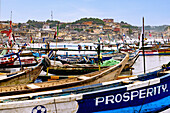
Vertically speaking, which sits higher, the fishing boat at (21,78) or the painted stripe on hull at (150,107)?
the fishing boat at (21,78)

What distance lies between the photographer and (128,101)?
24.7ft

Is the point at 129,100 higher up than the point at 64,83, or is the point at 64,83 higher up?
the point at 64,83

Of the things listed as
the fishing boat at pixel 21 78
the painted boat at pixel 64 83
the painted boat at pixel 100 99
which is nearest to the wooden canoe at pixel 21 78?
the fishing boat at pixel 21 78

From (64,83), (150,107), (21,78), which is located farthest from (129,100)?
(21,78)

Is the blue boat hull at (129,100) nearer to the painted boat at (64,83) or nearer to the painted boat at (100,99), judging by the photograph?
the painted boat at (100,99)

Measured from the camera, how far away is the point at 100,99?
7012mm

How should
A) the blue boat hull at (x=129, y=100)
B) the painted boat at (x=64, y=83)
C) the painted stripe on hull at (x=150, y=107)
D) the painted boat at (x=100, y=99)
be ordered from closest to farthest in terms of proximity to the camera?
the painted boat at (x=100, y=99)
the blue boat hull at (x=129, y=100)
the painted boat at (x=64, y=83)
the painted stripe on hull at (x=150, y=107)

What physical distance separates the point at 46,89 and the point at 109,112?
234 cm

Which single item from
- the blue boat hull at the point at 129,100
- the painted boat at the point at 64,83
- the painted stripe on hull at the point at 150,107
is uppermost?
the painted boat at the point at 64,83

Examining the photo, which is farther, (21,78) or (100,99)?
(21,78)

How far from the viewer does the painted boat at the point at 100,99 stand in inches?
249

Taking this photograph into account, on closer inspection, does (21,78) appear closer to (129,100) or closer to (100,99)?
(100,99)

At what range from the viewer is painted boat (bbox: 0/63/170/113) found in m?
6.32

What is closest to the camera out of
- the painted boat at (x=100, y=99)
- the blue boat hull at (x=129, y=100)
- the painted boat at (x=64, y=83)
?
the painted boat at (x=100, y=99)
